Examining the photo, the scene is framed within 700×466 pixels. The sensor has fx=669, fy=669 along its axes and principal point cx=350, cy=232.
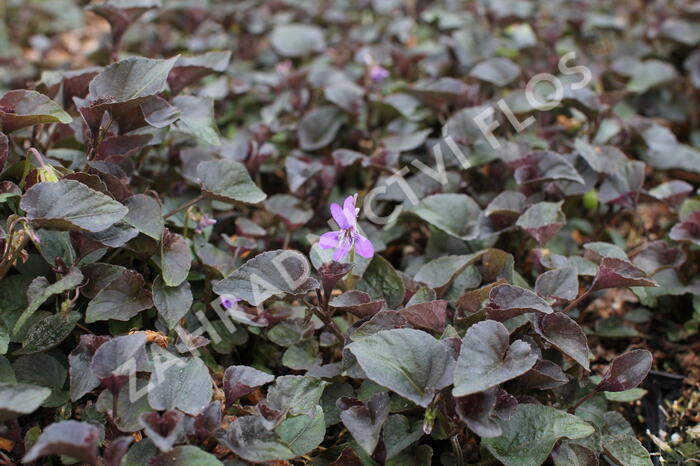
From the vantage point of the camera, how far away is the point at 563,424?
1.43 meters

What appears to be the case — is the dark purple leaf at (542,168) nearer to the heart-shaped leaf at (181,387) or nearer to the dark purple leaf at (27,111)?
the heart-shaped leaf at (181,387)

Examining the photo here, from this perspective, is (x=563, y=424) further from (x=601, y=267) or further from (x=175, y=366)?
(x=175, y=366)

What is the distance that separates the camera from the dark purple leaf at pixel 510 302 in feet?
4.72

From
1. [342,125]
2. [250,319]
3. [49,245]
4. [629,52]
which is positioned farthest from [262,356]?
[629,52]

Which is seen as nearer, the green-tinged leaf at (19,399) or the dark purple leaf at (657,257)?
the green-tinged leaf at (19,399)

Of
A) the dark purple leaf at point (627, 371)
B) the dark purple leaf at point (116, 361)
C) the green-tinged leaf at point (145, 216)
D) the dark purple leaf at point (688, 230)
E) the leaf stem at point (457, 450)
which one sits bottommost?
the leaf stem at point (457, 450)

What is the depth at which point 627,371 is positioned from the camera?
1519 millimetres

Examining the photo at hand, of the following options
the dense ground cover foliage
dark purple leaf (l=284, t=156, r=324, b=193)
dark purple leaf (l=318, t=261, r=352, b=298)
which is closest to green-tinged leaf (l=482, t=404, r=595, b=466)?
the dense ground cover foliage

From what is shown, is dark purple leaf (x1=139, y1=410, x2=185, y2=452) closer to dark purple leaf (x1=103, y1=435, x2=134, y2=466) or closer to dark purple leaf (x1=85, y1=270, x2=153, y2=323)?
dark purple leaf (x1=103, y1=435, x2=134, y2=466)

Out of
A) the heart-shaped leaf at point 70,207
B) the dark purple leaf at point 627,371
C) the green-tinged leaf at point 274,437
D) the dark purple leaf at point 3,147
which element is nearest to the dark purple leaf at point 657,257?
the dark purple leaf at point 627,371

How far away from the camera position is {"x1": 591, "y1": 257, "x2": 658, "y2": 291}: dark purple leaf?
154cm

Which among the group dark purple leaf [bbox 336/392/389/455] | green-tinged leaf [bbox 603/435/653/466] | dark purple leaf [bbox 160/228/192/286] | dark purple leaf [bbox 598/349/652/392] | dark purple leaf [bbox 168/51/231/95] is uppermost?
dark purple leaf [bbox 168/51/231/95]

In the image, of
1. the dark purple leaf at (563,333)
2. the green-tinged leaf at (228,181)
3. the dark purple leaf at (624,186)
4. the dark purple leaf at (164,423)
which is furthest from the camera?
the dark purple leaf at (624,186)

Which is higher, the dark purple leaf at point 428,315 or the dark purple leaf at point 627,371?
the dark purple leaf at point 428,315
